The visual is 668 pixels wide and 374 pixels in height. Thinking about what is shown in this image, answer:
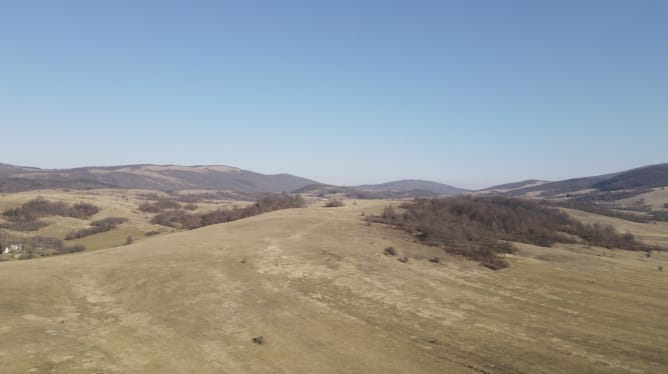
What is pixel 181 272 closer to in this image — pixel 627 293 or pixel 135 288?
pixel 135 288

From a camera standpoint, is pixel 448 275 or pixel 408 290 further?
pixel 448 275

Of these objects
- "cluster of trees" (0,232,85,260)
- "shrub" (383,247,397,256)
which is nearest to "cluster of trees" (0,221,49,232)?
"cluster of trees" (0,232,85,260)

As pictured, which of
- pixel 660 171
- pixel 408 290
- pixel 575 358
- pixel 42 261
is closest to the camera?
pixel 575 358

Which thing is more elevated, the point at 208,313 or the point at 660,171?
the point at 660,171

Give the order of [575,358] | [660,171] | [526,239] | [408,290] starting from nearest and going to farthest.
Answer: [575,358]
[408,290]
[526,239]
[660,171]

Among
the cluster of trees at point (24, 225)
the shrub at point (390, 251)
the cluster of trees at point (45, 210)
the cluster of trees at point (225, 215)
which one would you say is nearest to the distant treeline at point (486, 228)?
the shrub at point (390, 251)

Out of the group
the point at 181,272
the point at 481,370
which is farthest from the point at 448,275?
the point at 181,272

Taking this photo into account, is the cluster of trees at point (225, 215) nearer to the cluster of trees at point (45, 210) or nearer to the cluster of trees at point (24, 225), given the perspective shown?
the cluster of trees at point (45, 210)
